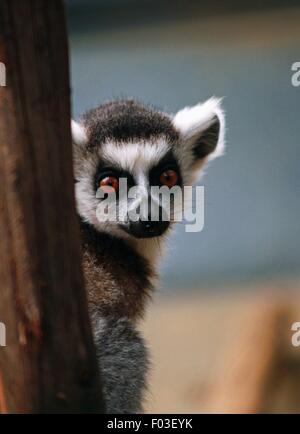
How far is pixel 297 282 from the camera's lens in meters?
3.91

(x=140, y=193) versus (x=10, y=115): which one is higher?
(x=10, y=115)

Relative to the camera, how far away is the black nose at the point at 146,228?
7.33 feet

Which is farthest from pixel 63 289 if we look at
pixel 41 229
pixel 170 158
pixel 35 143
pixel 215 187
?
pixel 215 187

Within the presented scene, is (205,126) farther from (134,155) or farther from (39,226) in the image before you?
(39,226)

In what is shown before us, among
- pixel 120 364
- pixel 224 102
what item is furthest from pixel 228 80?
pixel 120 364

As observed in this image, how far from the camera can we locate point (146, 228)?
2.25 meters

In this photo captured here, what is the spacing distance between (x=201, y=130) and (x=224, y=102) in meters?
1.27

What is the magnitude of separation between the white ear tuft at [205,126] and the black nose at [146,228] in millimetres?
425

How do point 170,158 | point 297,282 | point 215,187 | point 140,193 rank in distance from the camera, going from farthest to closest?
point 297,282, point 215,187, point 170,158, point 140,193

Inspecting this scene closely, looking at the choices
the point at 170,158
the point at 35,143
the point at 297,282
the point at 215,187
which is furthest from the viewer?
the point at 297,282

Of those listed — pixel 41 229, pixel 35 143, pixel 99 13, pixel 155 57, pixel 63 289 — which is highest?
pixel 99 13

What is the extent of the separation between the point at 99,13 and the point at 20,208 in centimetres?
296

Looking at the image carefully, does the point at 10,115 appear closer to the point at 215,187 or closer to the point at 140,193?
the point at 140,193

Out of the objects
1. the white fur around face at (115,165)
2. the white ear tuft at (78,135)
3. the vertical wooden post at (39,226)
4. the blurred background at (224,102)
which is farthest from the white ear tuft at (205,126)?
the vertical wooden post at (39,226)
